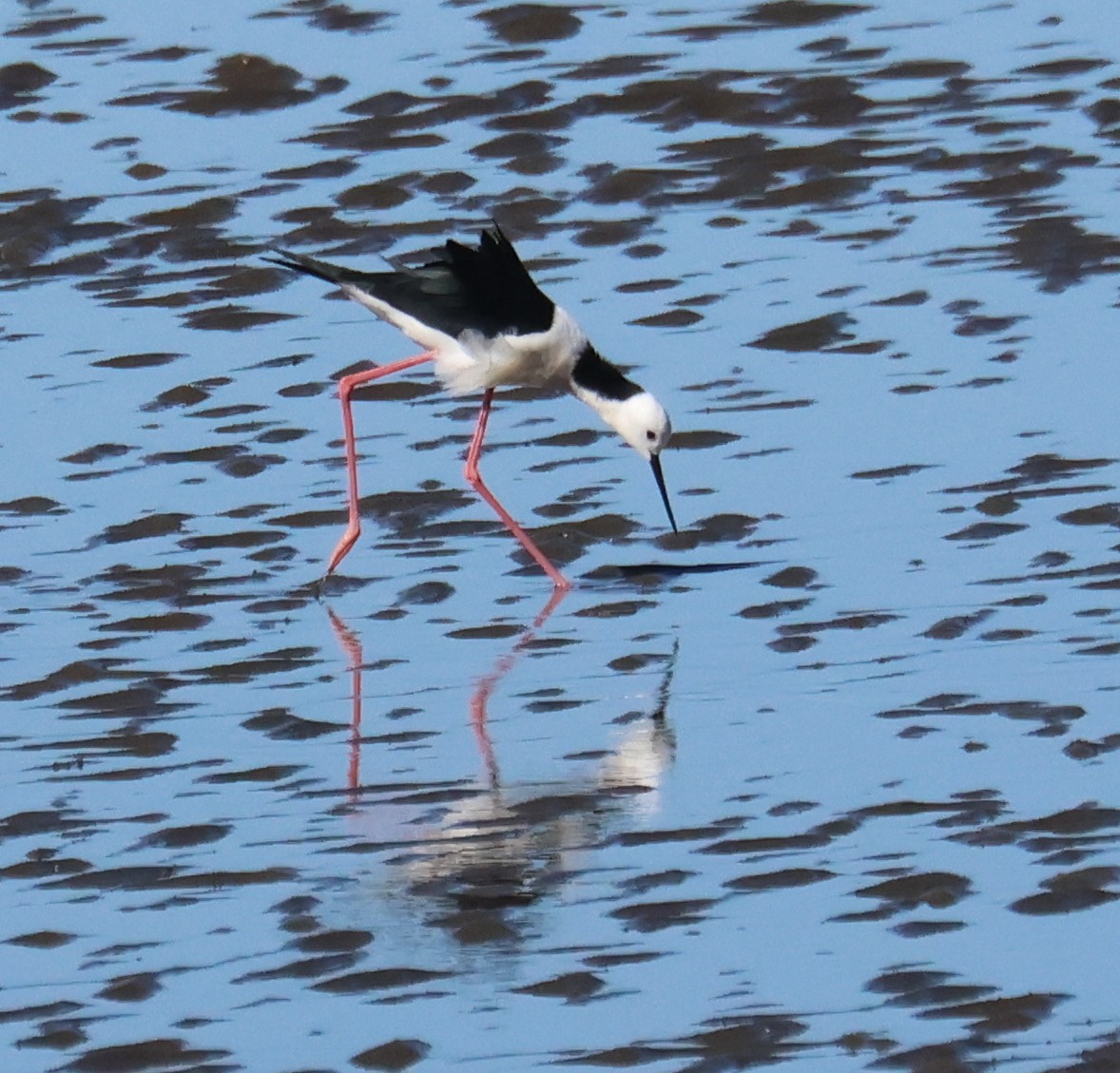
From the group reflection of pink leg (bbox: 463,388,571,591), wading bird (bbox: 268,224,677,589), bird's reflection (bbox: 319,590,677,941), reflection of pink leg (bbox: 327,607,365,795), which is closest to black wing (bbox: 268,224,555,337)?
wading bird (bbox: 268,224,677,589)

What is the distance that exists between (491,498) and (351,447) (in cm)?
50

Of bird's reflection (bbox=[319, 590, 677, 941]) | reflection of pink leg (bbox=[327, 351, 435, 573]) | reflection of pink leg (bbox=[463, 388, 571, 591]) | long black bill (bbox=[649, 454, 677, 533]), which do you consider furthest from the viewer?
long black bill (bbox=[649, 454, 677, 533])

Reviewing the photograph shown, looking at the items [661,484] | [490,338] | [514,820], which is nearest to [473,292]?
[490,338]

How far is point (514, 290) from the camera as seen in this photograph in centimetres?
972

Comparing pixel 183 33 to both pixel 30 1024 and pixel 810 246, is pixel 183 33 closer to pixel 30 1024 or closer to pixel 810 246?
pixel 810 246

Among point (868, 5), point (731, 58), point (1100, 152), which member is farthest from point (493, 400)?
point (868, 5)

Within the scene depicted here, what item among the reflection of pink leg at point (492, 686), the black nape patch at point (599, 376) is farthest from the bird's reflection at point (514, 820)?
the black nape patch at point (599, 376)

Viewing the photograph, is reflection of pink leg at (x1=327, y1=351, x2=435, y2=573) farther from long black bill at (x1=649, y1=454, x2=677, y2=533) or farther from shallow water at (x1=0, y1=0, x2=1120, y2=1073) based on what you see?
long black bill at (x1=649, y1=454, x2=677, y2=533)

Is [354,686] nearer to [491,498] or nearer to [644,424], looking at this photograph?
[491,498]

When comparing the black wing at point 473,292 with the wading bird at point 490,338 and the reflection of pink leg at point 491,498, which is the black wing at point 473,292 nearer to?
the wading bird at point 490,338

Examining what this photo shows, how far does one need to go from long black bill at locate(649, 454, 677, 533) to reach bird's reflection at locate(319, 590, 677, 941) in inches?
65.8

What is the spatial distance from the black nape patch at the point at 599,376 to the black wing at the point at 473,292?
168mm

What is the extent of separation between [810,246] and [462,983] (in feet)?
22.4

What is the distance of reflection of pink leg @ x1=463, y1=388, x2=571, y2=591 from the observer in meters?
9.02
